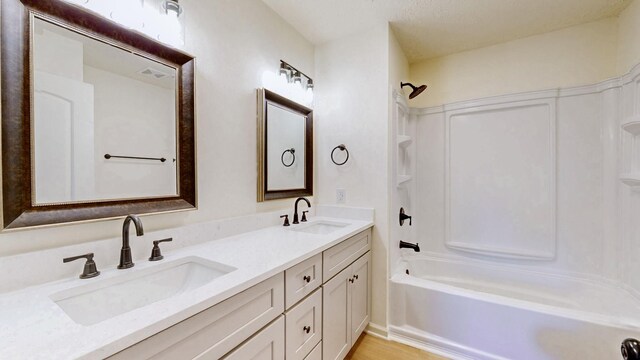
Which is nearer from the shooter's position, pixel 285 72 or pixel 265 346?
pixel 265 346

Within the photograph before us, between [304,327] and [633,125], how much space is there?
8.11 ft

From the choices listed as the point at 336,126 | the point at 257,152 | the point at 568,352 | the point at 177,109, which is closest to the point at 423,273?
the point at 568,352

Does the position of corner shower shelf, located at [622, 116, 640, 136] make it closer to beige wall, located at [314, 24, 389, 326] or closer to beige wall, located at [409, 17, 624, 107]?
beige wall, located at [409, 17, 624, 107]

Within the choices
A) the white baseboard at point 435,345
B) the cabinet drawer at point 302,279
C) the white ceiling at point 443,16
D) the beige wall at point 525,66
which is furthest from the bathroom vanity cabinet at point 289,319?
the beige wall at point 525,66

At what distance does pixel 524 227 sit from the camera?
2203 millimetres

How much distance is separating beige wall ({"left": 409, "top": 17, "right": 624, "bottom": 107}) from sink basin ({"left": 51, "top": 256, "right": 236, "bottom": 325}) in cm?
251

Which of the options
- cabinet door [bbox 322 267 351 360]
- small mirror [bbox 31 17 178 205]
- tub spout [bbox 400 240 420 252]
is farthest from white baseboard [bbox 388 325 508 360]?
small mirror [bbox 31 17 178 205]

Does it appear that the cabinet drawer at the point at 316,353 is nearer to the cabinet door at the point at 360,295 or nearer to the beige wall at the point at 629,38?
the cabinet door at the point at 360,295

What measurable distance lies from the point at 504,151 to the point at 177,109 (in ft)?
8.65

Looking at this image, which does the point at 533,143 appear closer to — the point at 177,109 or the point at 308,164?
the point at 308,164

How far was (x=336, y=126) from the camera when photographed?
215 cm

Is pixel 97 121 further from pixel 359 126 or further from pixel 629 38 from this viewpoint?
pixel 629 38

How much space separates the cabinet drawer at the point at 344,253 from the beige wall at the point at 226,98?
60 cm

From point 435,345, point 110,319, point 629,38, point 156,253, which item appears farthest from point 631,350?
point 629,38
